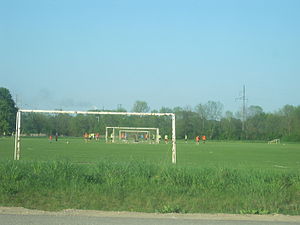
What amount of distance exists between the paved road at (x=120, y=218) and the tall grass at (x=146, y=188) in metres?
0.58

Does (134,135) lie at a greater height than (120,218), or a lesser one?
greater

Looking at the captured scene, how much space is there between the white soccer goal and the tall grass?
50320 millimetres

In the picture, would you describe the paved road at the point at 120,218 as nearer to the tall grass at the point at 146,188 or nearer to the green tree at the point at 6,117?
the tall grass at the point at 146,188

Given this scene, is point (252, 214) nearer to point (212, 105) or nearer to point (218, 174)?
point (218, 174)

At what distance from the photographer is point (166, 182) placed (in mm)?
12562

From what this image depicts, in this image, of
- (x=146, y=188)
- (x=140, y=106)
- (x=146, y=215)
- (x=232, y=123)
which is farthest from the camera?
(x=232, y=123)

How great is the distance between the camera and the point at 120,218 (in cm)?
895

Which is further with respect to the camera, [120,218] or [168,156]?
[168,156]

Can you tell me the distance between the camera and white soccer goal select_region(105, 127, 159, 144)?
67.9 m

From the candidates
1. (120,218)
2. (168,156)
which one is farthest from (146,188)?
(168,156)

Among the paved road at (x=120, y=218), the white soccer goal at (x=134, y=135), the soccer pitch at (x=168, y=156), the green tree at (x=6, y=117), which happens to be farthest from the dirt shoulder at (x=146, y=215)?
the white soccer goal at (x=134, y=135)

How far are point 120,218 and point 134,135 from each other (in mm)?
71425

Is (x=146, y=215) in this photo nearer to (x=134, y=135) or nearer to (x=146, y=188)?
(x=146, y=188)

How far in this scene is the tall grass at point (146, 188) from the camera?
10484 millimetres
